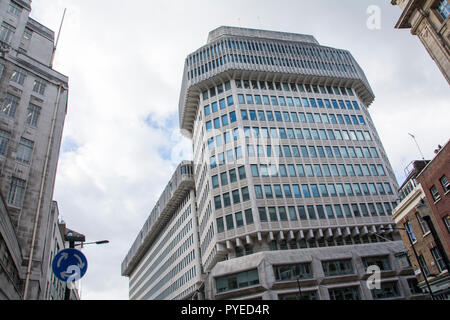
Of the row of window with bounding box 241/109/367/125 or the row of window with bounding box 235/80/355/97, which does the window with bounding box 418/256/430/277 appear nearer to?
the row of window with bounding box 241/109/367/125

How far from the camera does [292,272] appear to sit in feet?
141

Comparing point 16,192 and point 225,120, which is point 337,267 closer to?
point 225,120

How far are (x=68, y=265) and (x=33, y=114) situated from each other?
A: 25283mm

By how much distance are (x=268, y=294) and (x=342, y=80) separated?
1790 inches

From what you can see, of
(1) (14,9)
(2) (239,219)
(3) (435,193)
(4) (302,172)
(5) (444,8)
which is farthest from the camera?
(4) (302,172)

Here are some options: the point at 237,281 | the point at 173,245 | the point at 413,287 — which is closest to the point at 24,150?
the point at 237,281

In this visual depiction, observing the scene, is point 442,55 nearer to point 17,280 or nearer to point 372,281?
point 372,281

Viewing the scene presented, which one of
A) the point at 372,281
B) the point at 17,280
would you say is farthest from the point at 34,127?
the point at 372,281

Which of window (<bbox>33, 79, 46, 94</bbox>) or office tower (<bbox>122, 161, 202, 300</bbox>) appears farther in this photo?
office tower (<bbox>122, 161, 202, 300</bbox>)

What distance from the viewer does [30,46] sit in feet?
113

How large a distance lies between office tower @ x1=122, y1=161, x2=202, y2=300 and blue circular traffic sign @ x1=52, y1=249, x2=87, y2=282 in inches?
2204

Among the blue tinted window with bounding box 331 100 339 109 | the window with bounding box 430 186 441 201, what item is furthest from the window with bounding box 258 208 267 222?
the blue tinted window with bounding box 331 100 339 109

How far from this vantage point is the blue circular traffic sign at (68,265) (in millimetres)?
9789

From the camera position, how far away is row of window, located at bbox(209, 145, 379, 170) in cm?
5231
